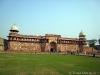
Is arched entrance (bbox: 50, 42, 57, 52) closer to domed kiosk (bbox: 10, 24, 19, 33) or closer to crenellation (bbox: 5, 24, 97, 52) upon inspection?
crenellation (bbox: 5, 24, 97, 52)

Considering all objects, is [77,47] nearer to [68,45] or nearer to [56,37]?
[68,45]

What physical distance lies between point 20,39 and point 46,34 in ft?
28.1

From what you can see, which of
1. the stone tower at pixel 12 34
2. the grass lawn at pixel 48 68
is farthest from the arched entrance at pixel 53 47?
the grass lawn at pixel 48 68

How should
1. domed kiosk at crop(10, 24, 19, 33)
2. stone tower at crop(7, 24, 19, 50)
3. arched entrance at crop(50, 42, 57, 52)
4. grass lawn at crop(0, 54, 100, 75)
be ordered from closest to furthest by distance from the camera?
grass lawn at crop(0, 54, 100, 75) → stone tower at crop(7, 24, 19, 50) → domed kiosk at crop(10, 24, 19, 33) → arched entrance at crop(50, 42, 57, 52)

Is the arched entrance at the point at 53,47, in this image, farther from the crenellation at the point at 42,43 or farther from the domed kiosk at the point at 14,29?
the domed kiosk at the point at 14,29

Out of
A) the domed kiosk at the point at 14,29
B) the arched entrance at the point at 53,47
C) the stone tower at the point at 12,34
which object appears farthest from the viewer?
the arched entrance at the point at 53,47

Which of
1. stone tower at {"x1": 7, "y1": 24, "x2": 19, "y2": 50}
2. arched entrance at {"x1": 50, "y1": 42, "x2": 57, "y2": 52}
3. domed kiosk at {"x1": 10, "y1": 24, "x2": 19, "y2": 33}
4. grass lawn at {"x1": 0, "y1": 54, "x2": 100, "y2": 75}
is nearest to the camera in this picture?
grass lawn at {"x1": 0, "y1": 54, "x2": 100, "y2": 75}

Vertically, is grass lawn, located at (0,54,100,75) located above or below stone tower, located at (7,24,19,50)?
below

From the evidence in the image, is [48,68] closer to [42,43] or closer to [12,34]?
[42,43]

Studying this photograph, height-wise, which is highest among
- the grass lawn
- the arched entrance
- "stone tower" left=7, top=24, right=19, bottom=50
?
"stone tower" left=7, top=24, right=19, bottom=50

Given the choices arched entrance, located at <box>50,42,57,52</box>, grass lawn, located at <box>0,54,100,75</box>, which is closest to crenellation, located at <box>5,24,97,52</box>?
arched entrance, located at <box>50,42,57,52</box>

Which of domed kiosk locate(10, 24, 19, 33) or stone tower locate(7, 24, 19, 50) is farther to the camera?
domed kiosk locate(10, 24, 19, 33)

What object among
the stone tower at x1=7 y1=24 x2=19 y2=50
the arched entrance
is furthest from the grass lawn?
the arched entrance

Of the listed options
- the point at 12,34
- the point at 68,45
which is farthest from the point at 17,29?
the point at 68,45
